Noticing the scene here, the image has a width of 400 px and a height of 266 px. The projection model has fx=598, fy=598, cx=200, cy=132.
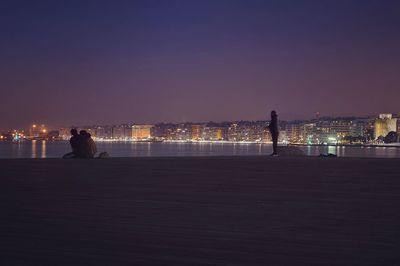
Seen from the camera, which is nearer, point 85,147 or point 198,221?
point 198,221

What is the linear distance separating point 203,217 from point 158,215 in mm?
462

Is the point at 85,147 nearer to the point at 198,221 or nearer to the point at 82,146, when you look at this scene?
the point at 82,146

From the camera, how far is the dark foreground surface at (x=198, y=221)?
4168 millimetres

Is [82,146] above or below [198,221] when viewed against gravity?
above

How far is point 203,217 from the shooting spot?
229 inches

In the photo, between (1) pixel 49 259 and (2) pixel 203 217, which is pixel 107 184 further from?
(1) pixel 49 259

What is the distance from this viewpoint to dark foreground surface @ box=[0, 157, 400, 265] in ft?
13.7

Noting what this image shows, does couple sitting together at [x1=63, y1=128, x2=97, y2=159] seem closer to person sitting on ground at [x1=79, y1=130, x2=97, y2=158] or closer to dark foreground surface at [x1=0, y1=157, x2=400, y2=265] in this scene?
person sitting on ground at [x1=79, y1=130, x2=97, y2=158]

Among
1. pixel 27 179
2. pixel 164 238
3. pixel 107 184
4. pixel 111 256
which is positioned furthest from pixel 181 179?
pixel 111 256

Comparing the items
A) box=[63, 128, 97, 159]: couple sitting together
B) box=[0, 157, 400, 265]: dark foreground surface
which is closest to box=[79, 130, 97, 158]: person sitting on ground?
box=[63, 128, 97, 159]: couple sitting together

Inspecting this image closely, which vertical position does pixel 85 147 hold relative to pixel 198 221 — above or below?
above

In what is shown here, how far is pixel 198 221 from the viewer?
5.56 m

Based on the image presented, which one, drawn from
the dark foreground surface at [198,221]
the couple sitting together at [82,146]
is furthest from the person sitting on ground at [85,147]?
the dark foreground surface at [198,221]

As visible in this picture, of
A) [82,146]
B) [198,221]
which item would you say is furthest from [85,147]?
[198,221]
